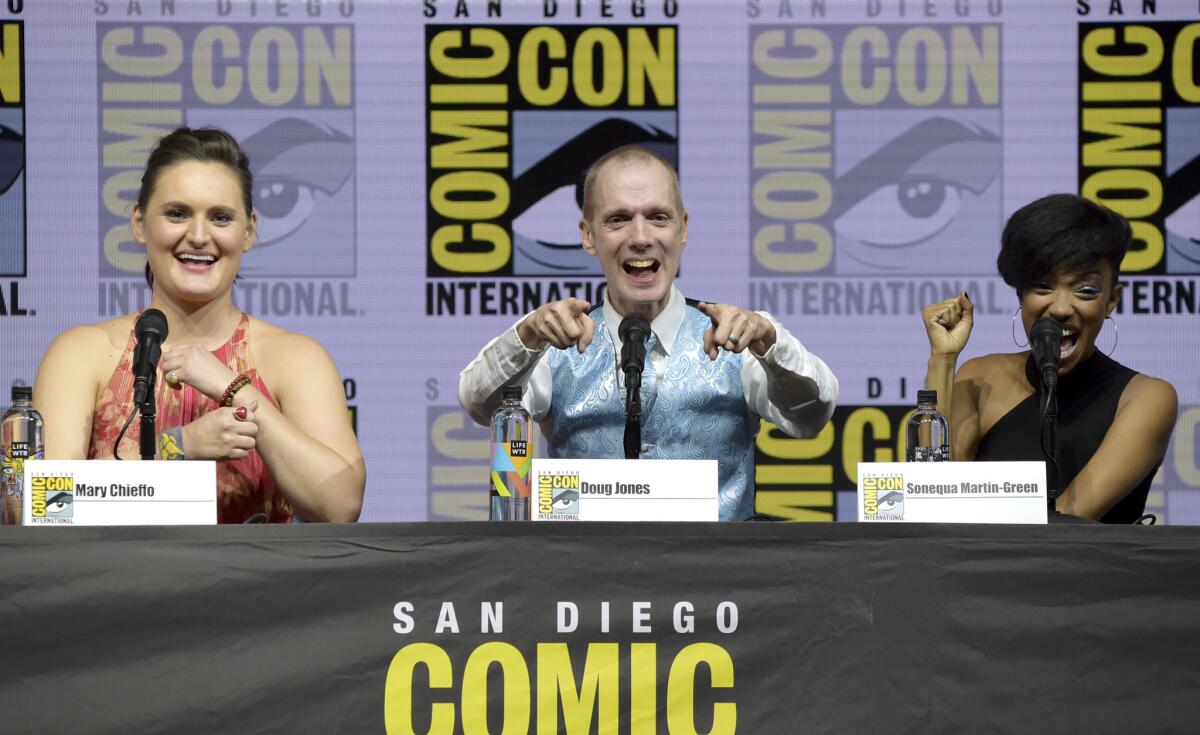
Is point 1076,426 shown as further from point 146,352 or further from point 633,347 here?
point 146,352

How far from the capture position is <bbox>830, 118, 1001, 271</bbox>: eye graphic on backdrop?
4.00m

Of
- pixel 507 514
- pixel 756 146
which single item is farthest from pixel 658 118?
pixel 507 514

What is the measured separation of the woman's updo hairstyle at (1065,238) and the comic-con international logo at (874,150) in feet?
3.47

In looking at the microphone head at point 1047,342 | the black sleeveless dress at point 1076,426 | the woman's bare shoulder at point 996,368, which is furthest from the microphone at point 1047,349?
the woman's bare shoulder at point 996,368

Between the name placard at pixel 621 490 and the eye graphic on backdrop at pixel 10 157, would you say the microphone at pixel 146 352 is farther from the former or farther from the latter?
the eye graphic on backdrop at pixel 10 157

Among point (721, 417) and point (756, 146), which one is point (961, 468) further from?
point (756, 146)

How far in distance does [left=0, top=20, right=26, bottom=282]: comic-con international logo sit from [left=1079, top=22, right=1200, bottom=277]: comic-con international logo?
310 centimetres

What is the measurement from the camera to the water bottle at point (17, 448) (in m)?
2.22

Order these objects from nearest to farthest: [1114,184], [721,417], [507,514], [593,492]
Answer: [593,492] → [507,514] → [721,417] → [1114,184]

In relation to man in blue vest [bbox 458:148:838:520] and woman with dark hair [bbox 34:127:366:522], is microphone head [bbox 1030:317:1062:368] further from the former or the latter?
woman with dark hair [bbox 34:127:366:522]

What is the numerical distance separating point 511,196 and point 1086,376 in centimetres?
178

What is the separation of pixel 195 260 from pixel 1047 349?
1.62 m

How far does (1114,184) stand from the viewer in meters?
3.98

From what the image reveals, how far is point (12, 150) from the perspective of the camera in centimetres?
399
